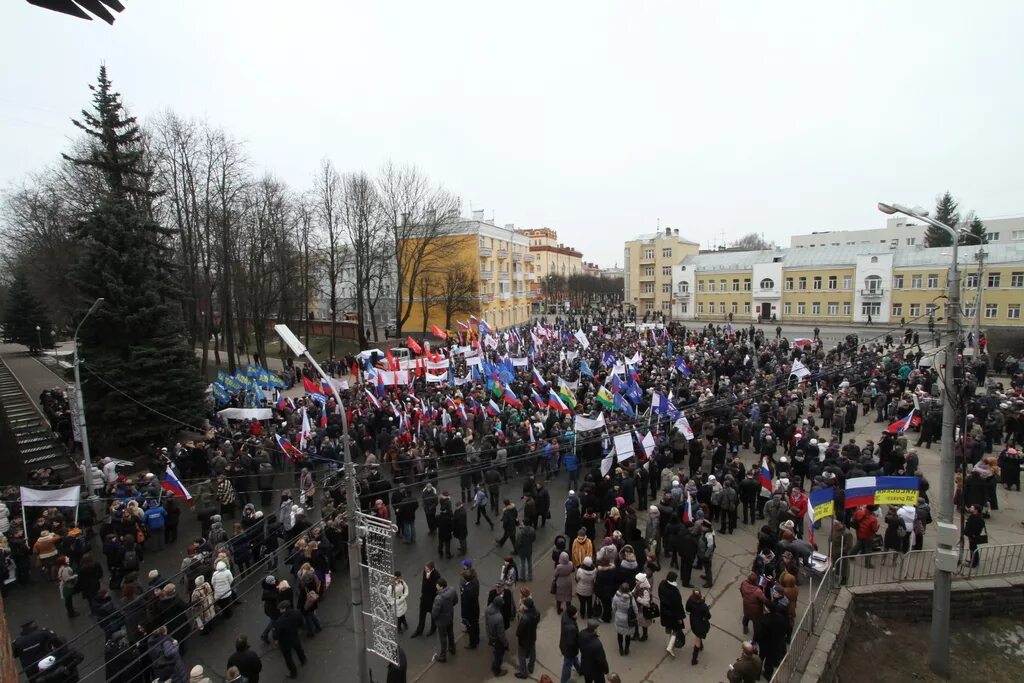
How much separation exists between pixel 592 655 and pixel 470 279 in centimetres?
4471

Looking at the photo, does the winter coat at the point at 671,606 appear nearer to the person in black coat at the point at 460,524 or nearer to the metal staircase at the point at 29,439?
the person in black coat at the point at 460,524

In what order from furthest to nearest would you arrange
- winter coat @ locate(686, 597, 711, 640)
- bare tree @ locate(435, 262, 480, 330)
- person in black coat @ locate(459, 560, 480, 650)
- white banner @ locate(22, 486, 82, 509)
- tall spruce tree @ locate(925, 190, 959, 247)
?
tall spruce tree @ locate(925, 190, 959, 247) → bare tree @ locate(435, 262, 480, 330) → white banner @ locate(22, 486, 82, 509) → person in black coat @ locate(459, 560, 480, 650) → winter coat @ locate(686, 597, 711, 640)

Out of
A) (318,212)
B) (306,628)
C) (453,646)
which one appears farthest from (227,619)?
(318,212)

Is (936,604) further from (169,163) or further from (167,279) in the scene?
(169,163)

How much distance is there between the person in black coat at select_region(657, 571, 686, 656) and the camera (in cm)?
799

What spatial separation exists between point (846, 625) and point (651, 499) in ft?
16.1

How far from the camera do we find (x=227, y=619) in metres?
9.44

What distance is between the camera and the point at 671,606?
8.05 m

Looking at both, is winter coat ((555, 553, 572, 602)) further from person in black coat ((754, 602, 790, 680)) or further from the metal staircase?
the metal staircase

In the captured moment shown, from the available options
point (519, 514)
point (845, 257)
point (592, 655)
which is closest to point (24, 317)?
point (519, 514)

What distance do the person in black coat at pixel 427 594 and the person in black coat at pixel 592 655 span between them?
2.61 metres

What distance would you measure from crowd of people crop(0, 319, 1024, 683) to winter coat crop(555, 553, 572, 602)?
0.18ft

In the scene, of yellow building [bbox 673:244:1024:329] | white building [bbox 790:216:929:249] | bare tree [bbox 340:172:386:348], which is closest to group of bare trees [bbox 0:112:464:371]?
bare tree [bbox 340:172:386:348]

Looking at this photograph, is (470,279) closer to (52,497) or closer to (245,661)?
(52,497)
